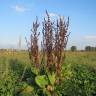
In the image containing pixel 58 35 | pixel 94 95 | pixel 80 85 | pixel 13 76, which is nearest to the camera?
pixel 58 35

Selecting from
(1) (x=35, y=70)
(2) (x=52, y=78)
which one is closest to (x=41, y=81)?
(2) (x=52, y=78)

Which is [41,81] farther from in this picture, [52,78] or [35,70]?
[35,70]

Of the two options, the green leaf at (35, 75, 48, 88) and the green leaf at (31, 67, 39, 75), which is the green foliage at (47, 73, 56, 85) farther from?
the green leaf at (31, 67, 39, 75)

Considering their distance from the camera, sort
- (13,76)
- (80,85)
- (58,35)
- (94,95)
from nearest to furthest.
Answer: (58,35) < (94,95) < (80,85) < (13,76)

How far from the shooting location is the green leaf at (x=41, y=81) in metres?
9.52

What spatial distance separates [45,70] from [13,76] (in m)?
3.17

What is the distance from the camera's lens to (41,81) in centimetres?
952

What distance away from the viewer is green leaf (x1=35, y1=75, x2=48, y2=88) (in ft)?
31.2

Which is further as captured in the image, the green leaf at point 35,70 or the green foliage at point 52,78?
the green leaf at point 35,70

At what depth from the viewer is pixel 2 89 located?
1013 centimetres

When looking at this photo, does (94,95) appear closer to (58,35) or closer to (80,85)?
(80,85)

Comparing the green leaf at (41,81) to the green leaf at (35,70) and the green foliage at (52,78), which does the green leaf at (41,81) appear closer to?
the green foliage at (52,78)

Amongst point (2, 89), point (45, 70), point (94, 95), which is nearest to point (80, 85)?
point (94, 95)

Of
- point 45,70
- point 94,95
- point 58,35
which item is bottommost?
point 94,95
